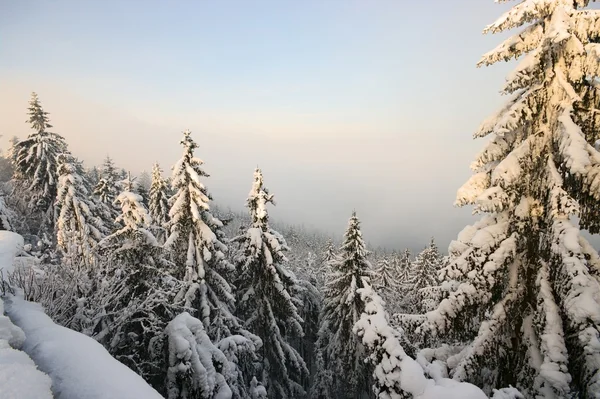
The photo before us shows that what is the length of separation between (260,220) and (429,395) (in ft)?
47.3

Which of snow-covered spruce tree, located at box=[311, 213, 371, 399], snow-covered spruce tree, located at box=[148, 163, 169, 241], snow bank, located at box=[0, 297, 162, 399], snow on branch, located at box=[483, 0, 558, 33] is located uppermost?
snow on branch, located at box=[483, 0, 558, 33]

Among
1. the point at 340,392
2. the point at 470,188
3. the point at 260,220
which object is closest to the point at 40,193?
the point at 260,220

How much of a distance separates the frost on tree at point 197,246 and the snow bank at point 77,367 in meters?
9.65

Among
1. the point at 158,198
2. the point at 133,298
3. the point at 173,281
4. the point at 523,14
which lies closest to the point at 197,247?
the point at 173,281

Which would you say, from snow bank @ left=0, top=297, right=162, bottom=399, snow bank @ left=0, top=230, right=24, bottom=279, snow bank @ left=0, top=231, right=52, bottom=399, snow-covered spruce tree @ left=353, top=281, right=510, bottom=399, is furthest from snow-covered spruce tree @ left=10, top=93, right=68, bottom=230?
snow-covered spruce tree @ left=353, top=281, right=510, bottom=399

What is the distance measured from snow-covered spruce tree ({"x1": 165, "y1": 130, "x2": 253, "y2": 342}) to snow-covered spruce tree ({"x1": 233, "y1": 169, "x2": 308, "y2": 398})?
7.69ft

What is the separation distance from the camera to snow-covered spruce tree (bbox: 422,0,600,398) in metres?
5.79

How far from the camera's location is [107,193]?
2944 cm

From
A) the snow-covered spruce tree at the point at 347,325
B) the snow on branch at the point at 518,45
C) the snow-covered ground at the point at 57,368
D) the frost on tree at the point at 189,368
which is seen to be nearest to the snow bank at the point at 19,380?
the snow-covered ground at the point at 57,368

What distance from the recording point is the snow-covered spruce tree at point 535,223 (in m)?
5.79

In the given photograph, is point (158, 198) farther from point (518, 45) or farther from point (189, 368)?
point (518, 45)

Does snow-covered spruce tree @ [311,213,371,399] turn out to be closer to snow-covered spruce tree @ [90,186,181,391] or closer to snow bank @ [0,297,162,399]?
snow-covered spruce tree @ [90,186,181,391]

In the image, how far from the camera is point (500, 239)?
7023 mm

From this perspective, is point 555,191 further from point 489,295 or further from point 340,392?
point 340,392
